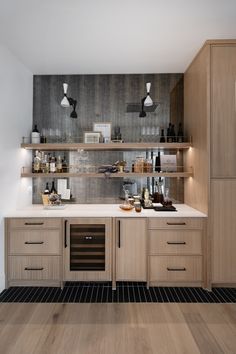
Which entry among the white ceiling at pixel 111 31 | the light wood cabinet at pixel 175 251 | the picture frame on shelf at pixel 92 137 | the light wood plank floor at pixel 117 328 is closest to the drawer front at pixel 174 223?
the light wood cabinet at pixel 175 251

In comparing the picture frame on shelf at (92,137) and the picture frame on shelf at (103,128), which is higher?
the picture frame on shelf at (103,128)

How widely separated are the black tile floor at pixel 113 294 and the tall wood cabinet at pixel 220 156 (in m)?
0.16

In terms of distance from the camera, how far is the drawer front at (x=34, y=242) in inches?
112

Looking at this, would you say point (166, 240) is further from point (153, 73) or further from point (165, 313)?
point (153, 73)

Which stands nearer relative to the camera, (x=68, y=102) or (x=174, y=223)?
(x=174, y=223)

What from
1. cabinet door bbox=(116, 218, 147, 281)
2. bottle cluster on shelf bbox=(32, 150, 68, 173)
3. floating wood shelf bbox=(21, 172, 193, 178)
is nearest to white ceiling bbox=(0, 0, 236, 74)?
bottle cluster on shelf bbox=(32, 150, 68, 173)

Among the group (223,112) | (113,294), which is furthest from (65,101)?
(113,294)

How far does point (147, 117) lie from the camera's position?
11.8 feet

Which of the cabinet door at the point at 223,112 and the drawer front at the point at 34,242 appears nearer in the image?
the cabinet door at the point at 223,112

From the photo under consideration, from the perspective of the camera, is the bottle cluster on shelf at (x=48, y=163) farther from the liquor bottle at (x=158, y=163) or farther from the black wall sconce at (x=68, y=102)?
the liquor bottle at (x=158, y=163)

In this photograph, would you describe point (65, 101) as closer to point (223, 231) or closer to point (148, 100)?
point (148, 100)

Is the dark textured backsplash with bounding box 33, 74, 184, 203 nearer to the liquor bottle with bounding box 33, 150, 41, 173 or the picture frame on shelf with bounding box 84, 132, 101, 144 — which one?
the picture frame on shelf with bounding box 84, 132, 101, 144

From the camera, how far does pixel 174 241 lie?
9.27 ft

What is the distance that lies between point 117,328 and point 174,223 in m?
1.17
